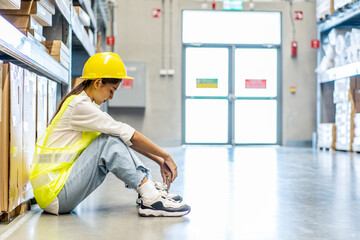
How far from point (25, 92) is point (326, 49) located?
7.38 metres

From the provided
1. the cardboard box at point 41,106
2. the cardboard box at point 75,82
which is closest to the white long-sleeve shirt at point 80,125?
the cardboard box at point 41,106

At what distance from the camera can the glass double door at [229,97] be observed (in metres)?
9.22

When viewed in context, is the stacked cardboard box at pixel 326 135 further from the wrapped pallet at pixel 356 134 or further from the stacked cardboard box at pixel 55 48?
the stacked cardboard box at pixel 55 48

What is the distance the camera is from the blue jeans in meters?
2.12

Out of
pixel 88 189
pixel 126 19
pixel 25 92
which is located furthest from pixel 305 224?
pixel 126 19

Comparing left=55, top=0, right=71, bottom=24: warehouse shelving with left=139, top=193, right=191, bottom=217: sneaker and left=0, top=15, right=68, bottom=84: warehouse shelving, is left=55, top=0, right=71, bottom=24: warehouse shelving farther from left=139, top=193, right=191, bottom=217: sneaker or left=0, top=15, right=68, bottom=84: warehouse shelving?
left=139, top=193, right=191, bottom=217: sneaker

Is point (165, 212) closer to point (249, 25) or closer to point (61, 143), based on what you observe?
point (61, 143)

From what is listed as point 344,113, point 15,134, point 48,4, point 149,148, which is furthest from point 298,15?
point 15,134

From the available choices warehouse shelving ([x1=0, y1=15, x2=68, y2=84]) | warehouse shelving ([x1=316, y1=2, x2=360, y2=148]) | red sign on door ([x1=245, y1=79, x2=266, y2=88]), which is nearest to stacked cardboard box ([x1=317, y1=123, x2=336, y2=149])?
warehouse shelving ([x1=316, y1=2, x2=360, y2=148])

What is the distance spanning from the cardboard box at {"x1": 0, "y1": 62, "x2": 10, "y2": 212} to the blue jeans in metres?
0.27

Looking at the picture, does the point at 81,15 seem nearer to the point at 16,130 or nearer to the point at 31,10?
the point at 31,10

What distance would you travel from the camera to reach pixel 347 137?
7.44 m

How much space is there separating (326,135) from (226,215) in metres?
6.47

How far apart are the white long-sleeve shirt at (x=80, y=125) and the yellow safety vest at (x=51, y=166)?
26 millimetres
